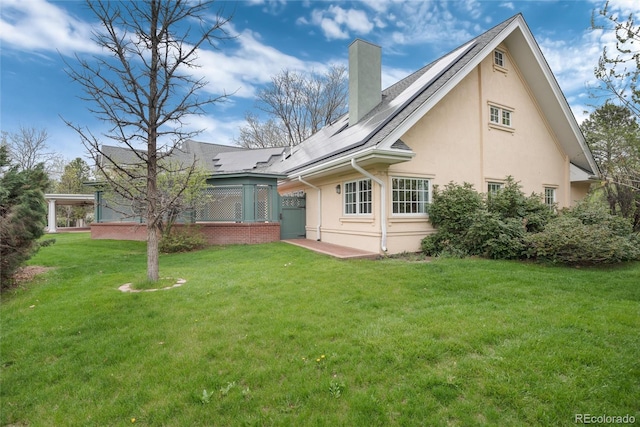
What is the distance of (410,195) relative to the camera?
28.8 feet

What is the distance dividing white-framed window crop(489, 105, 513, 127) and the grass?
6619mm

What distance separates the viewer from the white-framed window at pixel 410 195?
27.8 ft

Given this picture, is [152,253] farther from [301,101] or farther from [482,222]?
[301,101]

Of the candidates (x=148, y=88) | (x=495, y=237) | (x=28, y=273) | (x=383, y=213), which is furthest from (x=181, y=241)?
→ (x=495, y=237)

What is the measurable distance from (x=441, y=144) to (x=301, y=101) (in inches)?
831

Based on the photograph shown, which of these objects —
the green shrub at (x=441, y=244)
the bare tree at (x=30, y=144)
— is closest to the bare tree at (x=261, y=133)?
the bare tree at (x=30, y=144)

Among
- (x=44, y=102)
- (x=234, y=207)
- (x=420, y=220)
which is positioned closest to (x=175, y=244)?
(x=234, y=207)

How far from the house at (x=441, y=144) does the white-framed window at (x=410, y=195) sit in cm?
3

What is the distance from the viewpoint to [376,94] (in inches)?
467

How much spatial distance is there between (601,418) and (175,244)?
11.3 m

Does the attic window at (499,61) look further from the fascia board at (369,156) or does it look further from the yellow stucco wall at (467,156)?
the fascia board at (369,156)

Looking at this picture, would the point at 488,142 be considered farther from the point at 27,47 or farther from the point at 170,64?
the point at 27,47

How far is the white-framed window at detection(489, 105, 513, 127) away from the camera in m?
10.4

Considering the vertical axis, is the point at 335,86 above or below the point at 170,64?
above
